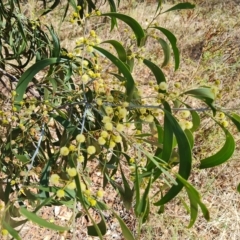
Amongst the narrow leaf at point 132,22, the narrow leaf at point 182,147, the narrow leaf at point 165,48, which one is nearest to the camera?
the narrow leaf at point 182,147

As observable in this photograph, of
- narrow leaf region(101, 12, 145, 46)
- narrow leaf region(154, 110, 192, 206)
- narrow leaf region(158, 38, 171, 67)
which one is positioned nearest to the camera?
narrow leaf region(154, 110, 192, 206)

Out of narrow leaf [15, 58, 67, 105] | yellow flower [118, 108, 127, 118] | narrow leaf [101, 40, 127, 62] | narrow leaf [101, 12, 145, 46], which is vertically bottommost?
yellow flower [118, 108, 127, 118]

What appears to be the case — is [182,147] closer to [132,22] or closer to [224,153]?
[224,153]

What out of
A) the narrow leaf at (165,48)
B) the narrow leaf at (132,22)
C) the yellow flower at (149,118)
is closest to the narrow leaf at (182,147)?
the yellow flower at (149,118)

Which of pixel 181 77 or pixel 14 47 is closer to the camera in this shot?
pixel 14 47

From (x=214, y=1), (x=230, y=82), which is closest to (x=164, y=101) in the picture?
(x=230, y=82)

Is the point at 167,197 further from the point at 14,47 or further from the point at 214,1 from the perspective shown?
the point at 214,1

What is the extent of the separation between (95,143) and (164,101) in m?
0.15

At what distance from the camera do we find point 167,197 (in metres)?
0.64

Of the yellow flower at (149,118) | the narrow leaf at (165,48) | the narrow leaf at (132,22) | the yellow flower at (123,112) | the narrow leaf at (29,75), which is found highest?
the narrow leaf at (165,48)

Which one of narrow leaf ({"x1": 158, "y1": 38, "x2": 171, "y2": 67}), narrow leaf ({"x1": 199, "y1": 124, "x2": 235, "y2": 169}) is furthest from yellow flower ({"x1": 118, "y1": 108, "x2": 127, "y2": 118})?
narrow leaf ({"x1": 158, "y1": 38, "x2": 171, "y2": 67})

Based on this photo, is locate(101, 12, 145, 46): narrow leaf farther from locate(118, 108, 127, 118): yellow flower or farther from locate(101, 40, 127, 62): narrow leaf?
locate(118, 108, 127, 118): yellow flower

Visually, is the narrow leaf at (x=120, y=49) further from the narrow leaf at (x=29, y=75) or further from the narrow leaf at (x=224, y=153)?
the narrow leaf at (x=224, y=153)

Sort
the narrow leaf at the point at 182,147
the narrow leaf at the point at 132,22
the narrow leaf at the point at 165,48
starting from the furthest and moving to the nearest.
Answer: the narrow leaf at the point at 165,48
the narrow leaf at the point at 132,22
the narrow leaf at the point at 182,147
